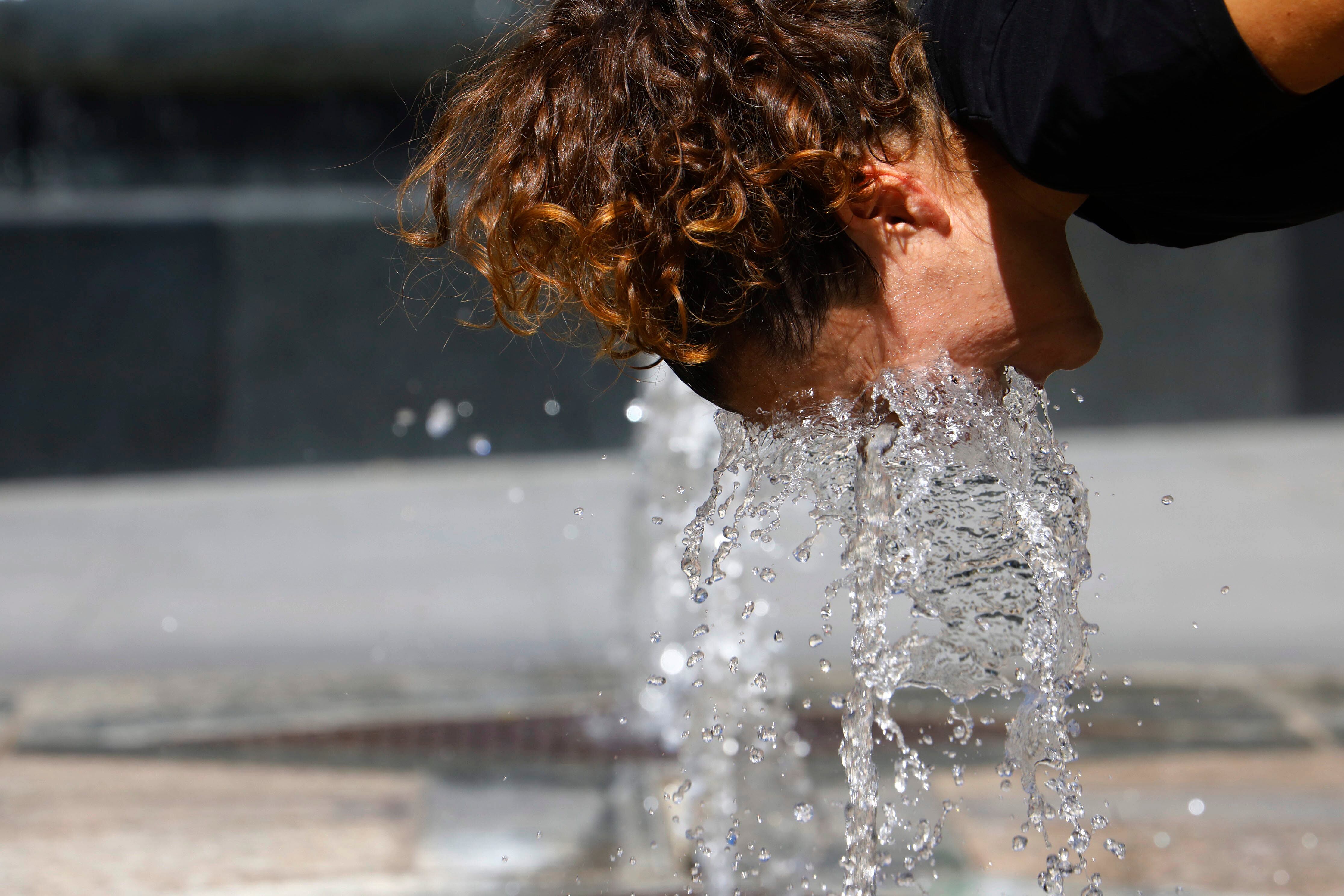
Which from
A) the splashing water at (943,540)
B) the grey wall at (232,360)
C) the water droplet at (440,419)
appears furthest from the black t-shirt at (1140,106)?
the water droplet at (440,419)

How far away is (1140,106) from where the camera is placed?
3.38ft

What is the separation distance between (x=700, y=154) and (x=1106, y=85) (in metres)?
0.34

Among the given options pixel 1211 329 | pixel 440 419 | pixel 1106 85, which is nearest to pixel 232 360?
pixel 440 419

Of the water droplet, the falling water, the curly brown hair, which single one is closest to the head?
the curly brown hair

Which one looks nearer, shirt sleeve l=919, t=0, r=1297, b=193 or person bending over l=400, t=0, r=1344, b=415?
shirt sleeve l=919, t=0, r=1297, b=193

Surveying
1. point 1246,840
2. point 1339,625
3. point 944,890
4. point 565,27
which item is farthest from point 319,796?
point 1339,625

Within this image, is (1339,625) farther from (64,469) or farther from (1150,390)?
(64,469)

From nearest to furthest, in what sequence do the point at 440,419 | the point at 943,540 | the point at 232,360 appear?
the point at 943,540 → the point at 232,360 → the point at 440,419

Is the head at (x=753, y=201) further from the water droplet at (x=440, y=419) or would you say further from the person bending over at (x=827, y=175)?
the water droplet at (x=440, y=419)

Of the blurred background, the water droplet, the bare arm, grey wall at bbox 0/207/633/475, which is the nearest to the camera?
the bare arm

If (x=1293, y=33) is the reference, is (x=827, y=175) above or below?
below

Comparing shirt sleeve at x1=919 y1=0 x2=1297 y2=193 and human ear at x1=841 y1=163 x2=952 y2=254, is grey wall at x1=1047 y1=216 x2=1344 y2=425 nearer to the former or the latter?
human ear at x1=841 y1=163 x2=952 y2=254

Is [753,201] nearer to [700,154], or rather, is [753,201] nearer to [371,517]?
[700,154]

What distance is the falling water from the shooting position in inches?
102
